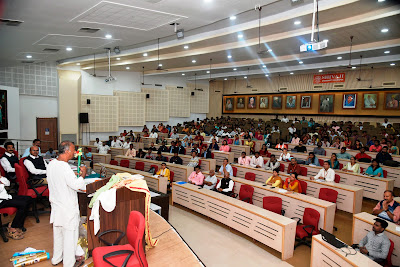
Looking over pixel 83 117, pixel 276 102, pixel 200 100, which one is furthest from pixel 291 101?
pixel 83 117

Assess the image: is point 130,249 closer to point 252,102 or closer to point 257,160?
point 257,160

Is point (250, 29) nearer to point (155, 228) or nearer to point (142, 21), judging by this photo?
point (142, 21)

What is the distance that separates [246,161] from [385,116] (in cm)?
1061

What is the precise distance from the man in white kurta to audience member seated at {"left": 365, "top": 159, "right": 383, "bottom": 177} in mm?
8049

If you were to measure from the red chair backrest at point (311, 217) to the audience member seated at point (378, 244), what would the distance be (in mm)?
1090

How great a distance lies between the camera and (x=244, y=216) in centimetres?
566

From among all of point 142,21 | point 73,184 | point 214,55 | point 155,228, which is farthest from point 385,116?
point 73,184

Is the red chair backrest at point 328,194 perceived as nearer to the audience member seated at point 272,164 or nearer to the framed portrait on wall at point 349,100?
the audience member seated at point 272,164

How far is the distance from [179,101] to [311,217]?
17105 mm

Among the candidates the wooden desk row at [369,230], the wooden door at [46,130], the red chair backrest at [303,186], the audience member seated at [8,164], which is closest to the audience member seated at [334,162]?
the red chair backrest at [303,186]

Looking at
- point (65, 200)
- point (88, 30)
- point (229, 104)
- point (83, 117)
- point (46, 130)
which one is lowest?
point (65, 200)

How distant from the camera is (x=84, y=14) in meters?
5.88

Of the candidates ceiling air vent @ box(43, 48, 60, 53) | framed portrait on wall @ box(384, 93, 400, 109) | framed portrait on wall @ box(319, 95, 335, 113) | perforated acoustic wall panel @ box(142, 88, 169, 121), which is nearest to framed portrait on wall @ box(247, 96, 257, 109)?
framed portrait on wall @ box(319, 95, 335, 113)

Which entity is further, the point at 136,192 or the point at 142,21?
the point at 142,21
